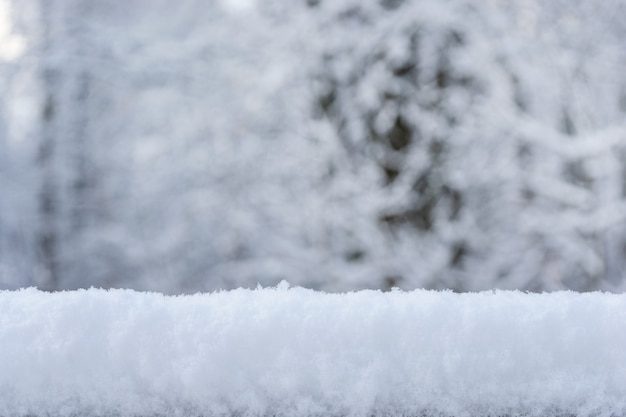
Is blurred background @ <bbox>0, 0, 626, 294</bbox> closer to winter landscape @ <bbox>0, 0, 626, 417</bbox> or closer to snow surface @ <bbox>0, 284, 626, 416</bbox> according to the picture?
winter landscape @ <bbox>0, 0, 626, 417</bbox>

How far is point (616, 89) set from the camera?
445 cm

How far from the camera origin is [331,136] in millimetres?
4320

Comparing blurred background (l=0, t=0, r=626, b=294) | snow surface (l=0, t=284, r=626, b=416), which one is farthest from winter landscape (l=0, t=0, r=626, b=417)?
snow surface (l=0, t=284, r=626, b=416)

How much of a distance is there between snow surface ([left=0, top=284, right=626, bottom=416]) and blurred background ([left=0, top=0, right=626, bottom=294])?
148 inches

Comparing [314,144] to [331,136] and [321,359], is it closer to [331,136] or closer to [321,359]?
[331,136]

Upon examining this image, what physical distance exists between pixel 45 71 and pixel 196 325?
15.4ft

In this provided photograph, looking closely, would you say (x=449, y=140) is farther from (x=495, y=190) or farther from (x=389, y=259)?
(x=389, y=259)

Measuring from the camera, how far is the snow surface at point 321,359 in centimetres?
43

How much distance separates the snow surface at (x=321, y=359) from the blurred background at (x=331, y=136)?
3747 mm

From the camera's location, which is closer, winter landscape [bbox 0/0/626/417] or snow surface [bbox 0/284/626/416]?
snow surface [bbox 0/284/626/416]

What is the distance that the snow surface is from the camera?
0.43 m

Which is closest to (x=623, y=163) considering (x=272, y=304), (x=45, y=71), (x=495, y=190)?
(x=495, y=190)

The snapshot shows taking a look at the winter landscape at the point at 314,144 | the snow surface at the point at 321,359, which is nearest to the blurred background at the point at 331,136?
the winter landscape at the point at 314,144

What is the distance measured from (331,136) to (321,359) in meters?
3.92
